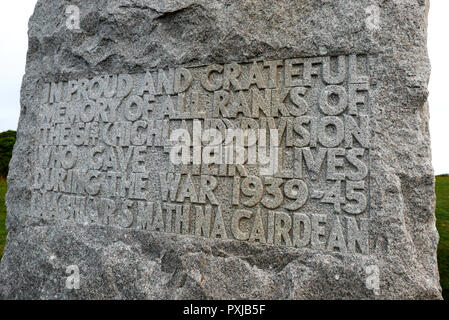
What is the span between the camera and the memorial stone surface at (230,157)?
7.34 ft

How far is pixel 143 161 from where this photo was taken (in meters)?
2.80

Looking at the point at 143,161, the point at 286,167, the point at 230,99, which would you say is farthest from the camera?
the point at 143,161

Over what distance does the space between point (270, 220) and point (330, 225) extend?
406 millimetres

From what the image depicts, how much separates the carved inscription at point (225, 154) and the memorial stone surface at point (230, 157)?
0.01 metres

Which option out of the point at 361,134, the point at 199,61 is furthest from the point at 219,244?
the point at 199,61

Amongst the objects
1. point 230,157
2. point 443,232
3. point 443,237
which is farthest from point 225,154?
point 443,232

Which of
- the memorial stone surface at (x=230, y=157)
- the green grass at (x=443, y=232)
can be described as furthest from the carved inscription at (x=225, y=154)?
the green grass at (x=443, y=232)

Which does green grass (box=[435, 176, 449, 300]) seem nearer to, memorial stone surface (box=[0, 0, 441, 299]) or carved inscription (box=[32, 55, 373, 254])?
memorial stone surface (box=[0, 0, 441, 299])

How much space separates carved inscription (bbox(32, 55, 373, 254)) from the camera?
2303mm

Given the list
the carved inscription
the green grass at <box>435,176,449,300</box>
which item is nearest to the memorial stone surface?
the carved inscription

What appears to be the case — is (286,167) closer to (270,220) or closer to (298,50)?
(270,220)

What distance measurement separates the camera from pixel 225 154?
8.42ft

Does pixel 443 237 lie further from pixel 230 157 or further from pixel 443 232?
pixel 230 157

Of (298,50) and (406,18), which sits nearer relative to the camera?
(406,18)
